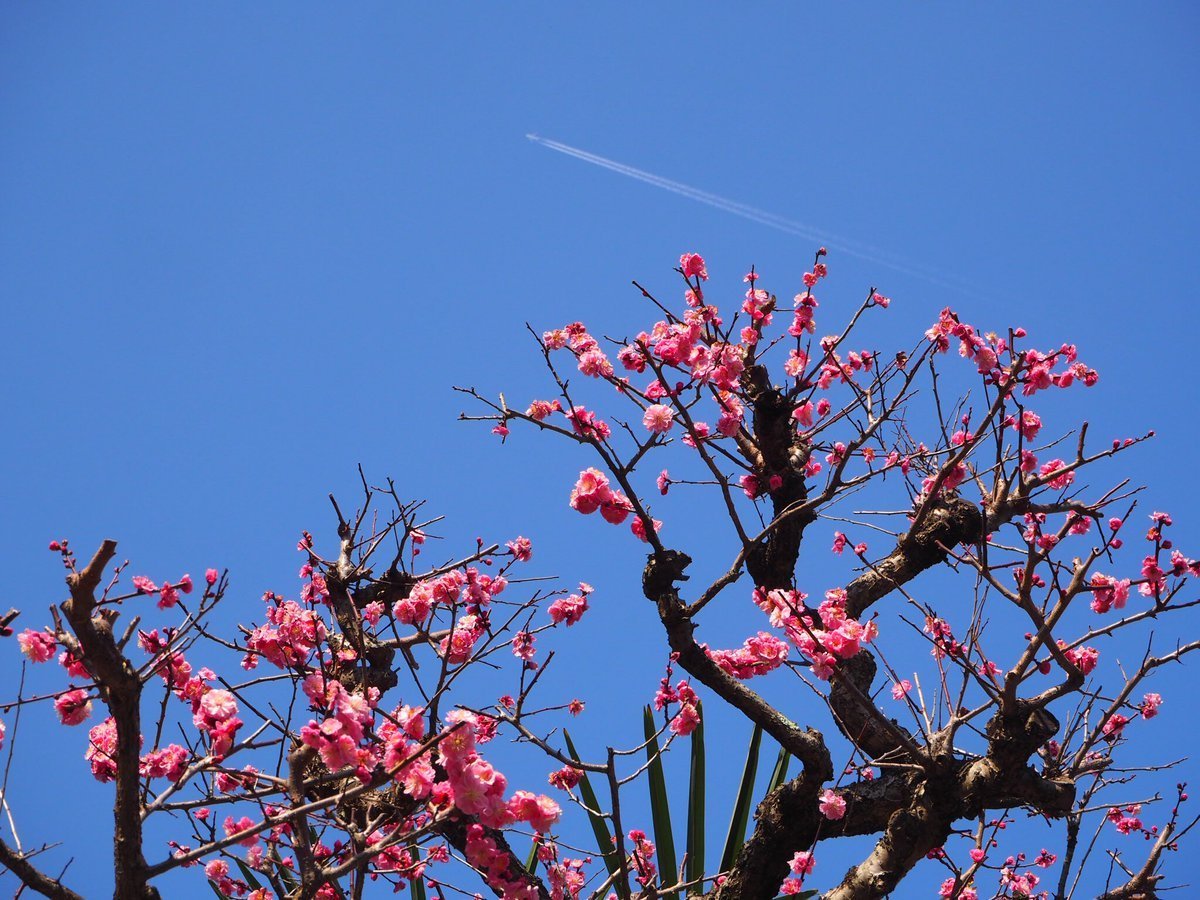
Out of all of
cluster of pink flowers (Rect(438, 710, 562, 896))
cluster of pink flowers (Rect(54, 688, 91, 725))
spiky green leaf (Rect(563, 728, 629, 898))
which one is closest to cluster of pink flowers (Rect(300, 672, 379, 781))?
cluster of pink flowers (Rect(438, 710, 562, 896))

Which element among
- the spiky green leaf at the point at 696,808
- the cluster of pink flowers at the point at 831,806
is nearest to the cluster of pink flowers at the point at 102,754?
the spiky green leaf at the point at 696,808

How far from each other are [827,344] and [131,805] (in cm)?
387

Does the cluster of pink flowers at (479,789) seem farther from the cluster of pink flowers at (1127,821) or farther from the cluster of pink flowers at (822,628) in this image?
the cluster of pink flowers at (1127,821)

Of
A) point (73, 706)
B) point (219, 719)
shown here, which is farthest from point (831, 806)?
point (73, 706)

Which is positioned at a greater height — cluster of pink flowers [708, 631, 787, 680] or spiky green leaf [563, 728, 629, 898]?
cluster of pink flowers [708, 631, 787, 680]

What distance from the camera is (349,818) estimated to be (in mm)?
3521

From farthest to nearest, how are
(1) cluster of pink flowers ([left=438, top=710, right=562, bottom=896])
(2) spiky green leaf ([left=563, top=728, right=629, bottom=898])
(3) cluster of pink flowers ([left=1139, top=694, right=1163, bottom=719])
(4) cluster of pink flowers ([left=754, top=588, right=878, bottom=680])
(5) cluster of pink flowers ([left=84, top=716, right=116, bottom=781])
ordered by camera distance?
(3) cluster of pink flowers ([left=1139, top=694, right=1163, bottom=719]) < (2) spiky green leaf ([left=563, top=728, right=629, bottom=898]) < (4) cluster of pink flowers ([left=754, top=588, right=878, bottom=680]) < (5) cluster of pink flowers ([left=84, top=716, right=116, bottom=781]) < (1) cluster of pink flowers ([left=438, top=710, right=562, bottom=896])

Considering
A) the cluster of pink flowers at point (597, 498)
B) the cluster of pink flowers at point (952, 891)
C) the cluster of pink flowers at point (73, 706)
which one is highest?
the cluster of pink flowers at point (597, 498)

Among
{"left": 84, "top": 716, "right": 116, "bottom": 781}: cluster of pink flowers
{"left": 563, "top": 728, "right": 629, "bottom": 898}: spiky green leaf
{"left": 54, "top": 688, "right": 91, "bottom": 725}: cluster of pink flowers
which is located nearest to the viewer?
{"left": 54, "top": 688, "right": 91, "bottom": 725}: cluster of pink flowers

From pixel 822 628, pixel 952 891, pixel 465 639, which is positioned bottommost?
pixel 952 891

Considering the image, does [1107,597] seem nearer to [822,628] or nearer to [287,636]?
[822,628]

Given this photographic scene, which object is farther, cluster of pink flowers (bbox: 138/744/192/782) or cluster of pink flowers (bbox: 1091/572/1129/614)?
cluster of pink flowers (bbox: 1091/572/1129/614)

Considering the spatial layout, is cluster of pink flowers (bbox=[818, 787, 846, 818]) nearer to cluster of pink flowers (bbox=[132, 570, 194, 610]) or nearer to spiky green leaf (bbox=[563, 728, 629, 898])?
spiky green leaf (bbox=[563, 728, 629, 898])

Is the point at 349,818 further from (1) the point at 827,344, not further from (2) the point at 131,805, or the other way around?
(1) the point at 827,344
